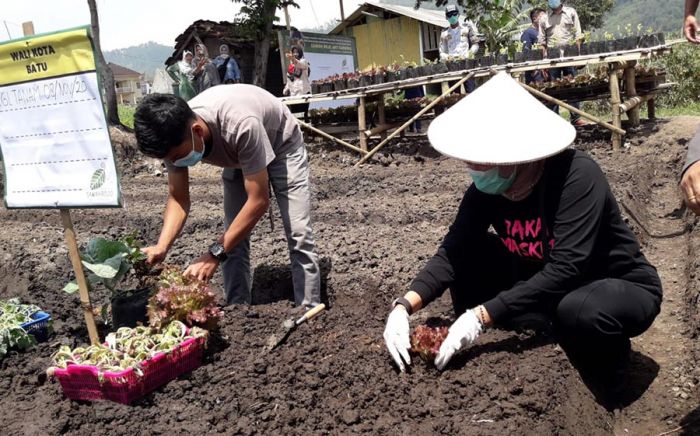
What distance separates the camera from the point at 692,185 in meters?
1.73

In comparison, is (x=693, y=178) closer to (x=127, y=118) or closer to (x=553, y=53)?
(x=553, y=53)

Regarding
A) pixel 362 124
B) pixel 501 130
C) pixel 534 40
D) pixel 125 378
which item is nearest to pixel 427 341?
pixel 501 130

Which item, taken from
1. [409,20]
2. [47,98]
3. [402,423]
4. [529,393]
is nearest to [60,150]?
[47,98]

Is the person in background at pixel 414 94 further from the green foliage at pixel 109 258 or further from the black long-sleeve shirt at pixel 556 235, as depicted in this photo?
the black long-sleeve shirt at pixel 556 235

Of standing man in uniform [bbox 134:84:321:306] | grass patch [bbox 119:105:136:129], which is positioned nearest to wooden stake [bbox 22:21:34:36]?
standing man in uniform [bbox 134:84:321:306]

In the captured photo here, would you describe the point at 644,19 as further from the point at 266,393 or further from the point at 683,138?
the point at 266,393

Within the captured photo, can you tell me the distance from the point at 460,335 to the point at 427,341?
17 centimetres

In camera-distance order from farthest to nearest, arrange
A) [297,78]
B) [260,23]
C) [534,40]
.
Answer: [260,23] < [297,78] < [534,40]

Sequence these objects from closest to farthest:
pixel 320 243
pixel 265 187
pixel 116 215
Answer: pixel 265 187, pixel 320 243, pixel 116 215

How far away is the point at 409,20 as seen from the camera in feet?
87.1

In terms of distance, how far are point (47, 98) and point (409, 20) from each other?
25182 millimetres

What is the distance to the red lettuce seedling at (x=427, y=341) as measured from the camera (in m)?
2.74

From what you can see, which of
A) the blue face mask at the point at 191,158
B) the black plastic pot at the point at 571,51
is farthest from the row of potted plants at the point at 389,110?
the blue face mask at the point at 191,158

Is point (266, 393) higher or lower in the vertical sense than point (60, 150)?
lower
